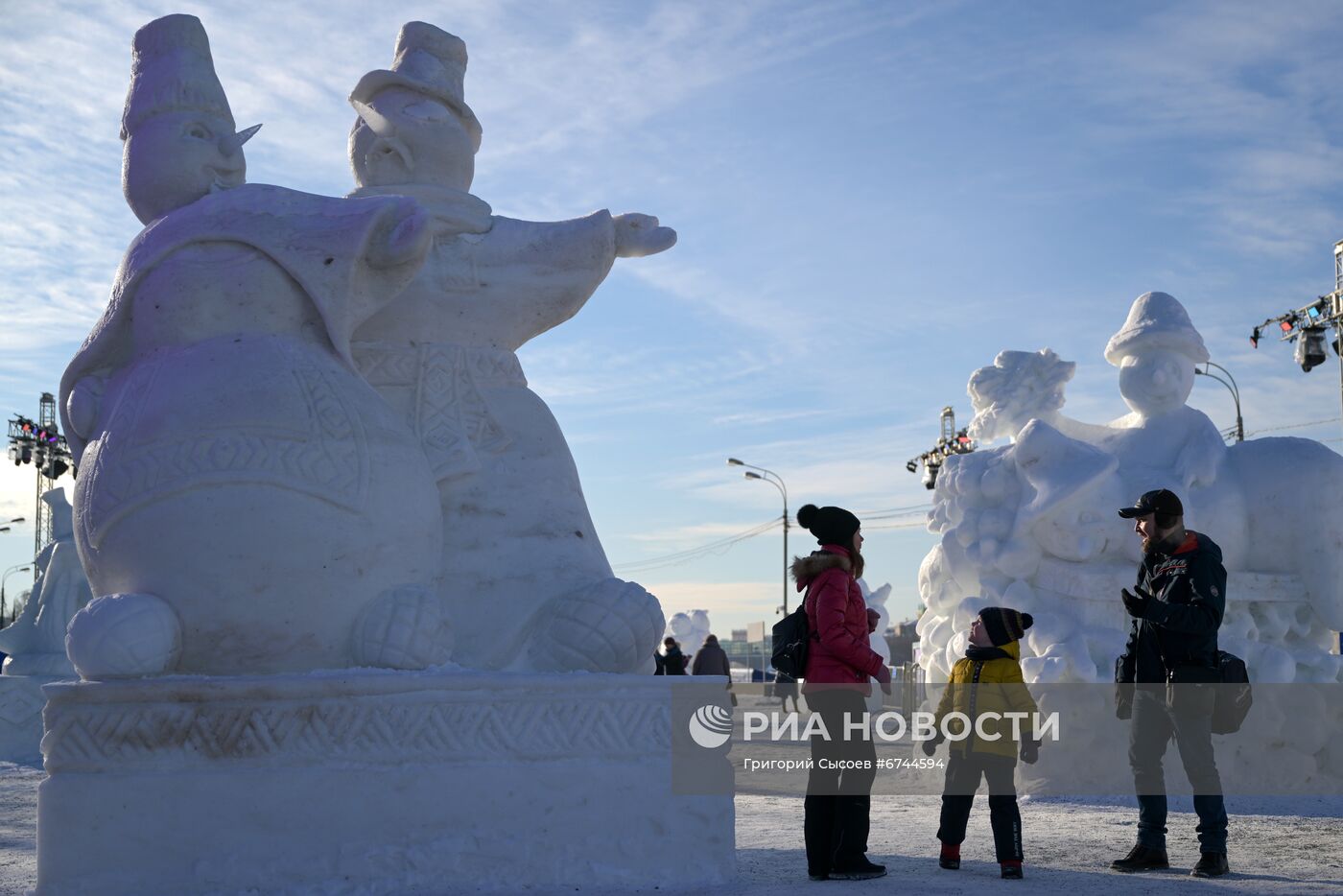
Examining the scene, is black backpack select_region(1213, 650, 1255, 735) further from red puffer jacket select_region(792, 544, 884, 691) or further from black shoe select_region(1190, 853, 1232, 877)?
red puffer jacket select_region(792, 544, 884, 691)

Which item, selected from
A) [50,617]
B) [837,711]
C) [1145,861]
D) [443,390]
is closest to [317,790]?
[443,390]

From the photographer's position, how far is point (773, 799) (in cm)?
Answer: 905

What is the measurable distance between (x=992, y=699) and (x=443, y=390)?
102 inches

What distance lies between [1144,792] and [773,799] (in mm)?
3920

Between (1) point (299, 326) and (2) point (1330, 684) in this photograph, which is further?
(2) point (1330, 684)

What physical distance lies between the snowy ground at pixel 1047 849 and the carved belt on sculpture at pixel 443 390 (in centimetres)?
188

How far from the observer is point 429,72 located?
6027 millimetres

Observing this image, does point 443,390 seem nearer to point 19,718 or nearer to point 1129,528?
point 1129,528

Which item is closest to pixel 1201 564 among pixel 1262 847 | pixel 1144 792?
pixel 1144 792

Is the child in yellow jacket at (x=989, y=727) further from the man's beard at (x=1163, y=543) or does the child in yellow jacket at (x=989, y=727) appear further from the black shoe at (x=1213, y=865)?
the black shoe at (x=1213, y=865)

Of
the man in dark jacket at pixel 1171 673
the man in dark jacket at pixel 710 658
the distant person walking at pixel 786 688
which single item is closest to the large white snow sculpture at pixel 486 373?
the distant person walking at pixel 786 688

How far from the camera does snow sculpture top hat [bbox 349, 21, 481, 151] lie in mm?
5996

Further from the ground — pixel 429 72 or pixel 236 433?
pixel 429 72

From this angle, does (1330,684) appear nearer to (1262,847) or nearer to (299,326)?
(1262,847)
